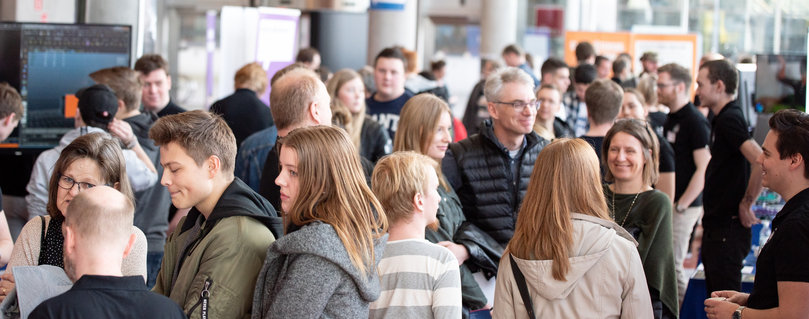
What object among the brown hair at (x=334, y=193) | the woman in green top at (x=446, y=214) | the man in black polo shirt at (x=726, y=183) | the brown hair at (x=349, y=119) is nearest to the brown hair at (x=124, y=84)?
the brown hair at (x=349, y=119)

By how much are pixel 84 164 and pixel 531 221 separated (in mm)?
1541

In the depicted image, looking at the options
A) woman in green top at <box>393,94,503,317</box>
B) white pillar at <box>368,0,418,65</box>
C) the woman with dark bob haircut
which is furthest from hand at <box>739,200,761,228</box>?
white pillar at <box>368,0,418,65</box>

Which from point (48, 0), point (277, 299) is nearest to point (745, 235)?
point (277, 299)

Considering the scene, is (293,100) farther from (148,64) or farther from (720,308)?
(148,64)

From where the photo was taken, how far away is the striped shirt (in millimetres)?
2971

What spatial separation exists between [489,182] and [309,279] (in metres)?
1.89

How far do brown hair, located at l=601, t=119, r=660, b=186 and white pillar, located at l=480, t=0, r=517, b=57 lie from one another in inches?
691

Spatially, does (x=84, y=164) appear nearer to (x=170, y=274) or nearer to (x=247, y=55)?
(x=170, y=274)

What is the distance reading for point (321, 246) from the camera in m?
2.38

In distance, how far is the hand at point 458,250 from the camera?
3.74 m

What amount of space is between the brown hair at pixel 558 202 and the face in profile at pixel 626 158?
85 cm

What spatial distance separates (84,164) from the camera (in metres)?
3.19

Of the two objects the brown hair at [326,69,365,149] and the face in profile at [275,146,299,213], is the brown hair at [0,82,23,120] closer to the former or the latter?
the brown hair at [326,69,365,149]

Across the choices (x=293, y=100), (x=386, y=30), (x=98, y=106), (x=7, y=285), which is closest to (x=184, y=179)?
(x=7, y=285)
